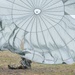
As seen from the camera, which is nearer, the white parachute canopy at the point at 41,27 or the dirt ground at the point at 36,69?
the white parachute canopy at the point at 41,27

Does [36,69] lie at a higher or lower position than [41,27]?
lower

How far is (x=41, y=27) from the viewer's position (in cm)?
2767

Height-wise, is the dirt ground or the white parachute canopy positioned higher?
the white parachute canopy

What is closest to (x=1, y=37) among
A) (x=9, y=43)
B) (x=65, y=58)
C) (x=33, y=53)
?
(x=9, y=43)

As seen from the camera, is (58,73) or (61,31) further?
(58,73)

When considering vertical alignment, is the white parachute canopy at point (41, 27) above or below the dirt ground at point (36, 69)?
above

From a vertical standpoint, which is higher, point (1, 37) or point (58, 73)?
point (1, 37)

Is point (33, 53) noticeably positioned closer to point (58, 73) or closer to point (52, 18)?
point (52, 18)

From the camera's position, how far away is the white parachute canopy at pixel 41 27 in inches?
1057

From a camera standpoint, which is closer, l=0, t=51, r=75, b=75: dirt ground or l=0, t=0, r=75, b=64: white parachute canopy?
l=0, t=0, r=75, b=64: white parachute canopy

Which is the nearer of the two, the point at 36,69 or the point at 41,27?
the point at 41,27

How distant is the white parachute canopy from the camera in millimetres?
26844

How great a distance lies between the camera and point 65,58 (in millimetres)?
26828

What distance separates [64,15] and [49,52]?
2.38 m
